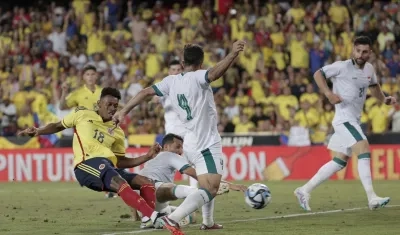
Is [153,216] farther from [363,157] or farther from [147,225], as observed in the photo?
[363,157]

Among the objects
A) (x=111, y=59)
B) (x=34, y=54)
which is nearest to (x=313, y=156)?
(x=111, y=59)

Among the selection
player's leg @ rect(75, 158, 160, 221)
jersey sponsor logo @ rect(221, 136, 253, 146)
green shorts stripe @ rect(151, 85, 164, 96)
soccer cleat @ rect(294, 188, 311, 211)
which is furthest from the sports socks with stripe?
jersey sponsor logo @ rect(221, 136, 253, 146)

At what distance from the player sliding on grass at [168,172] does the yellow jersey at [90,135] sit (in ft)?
1.78

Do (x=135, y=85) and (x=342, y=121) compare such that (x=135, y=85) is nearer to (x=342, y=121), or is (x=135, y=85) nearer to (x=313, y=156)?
(x=313, y=156)

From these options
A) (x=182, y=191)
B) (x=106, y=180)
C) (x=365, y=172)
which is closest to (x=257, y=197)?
(x=182, y=191)

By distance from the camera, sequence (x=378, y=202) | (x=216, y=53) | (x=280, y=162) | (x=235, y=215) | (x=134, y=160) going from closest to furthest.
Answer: (x=134, y=160)
(x=378, y=202)
(x=235, y=215)
(x=280, y=162)
(x=216, y=53)

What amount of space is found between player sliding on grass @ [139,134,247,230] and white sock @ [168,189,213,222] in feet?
3.67

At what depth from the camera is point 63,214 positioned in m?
14.2

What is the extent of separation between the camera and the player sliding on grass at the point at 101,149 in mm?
11586

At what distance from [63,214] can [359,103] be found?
451cm

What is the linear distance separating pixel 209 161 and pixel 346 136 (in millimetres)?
3998

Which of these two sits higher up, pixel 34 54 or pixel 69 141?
pixel 34 54

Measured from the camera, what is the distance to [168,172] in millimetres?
12516

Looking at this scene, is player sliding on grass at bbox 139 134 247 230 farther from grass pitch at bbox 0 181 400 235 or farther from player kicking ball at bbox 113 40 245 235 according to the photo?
player kicking ball at bbox 113 40 245 235
